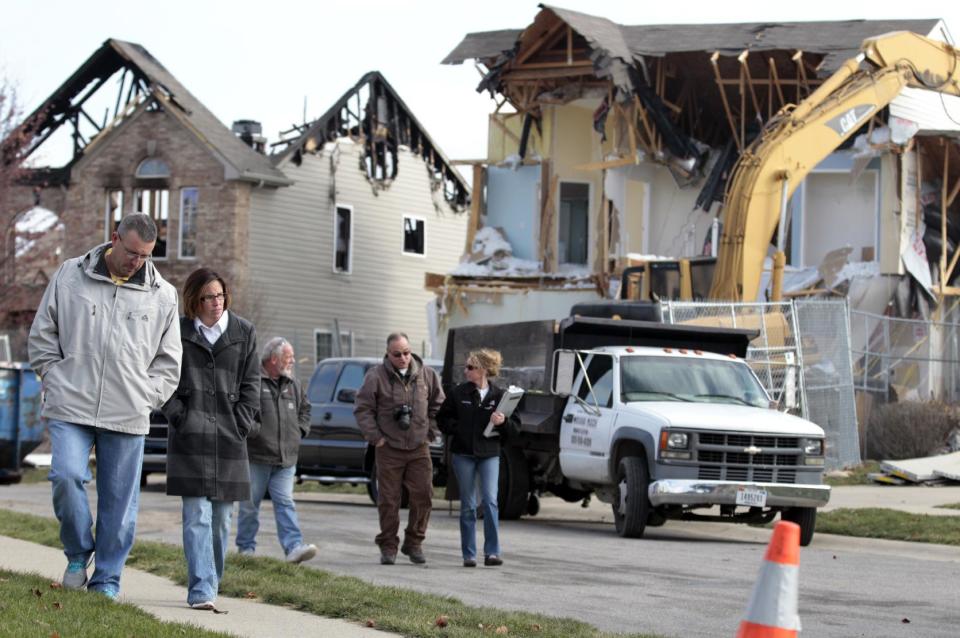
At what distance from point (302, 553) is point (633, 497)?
5113mm

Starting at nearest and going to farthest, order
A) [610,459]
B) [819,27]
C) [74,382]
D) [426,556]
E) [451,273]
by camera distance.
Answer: [74,382] → [426,556] → [610,459] → [819,27] → [451,273]

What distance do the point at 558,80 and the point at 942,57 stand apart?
8649mm

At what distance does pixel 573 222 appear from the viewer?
38750 millimetres

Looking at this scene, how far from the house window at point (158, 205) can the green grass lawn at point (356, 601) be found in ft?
98.2

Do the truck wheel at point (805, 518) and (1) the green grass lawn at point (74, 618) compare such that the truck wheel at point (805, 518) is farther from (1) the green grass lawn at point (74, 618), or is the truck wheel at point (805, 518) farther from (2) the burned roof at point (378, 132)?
(2) the burned roof at point (378, 132)

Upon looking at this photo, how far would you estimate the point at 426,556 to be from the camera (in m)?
14.6

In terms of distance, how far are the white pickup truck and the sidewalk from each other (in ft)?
20.9

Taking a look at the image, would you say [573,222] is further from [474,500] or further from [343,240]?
[474,500]

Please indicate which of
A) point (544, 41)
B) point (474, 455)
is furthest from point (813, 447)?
point (544, 41)

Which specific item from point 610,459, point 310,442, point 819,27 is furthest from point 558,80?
point 610,459

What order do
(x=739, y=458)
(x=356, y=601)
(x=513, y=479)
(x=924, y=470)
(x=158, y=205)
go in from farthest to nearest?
(x=158, y=205)
(x=924, y=470)
(x=513, y=479)
(x=739, y=458)
(x=356, y=601)

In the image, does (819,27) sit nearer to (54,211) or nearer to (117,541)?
(54,211)

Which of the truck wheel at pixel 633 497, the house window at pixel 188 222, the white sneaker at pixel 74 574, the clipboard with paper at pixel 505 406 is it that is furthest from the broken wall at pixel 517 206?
the white sneaker at pixel 74 574

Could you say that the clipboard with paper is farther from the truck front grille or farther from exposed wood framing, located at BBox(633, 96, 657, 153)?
exposed wood framing, located at BBox(633, 96, 657, 153)
